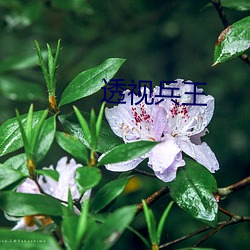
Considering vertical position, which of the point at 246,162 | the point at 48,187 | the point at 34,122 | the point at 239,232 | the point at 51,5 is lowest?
the point at 239,232

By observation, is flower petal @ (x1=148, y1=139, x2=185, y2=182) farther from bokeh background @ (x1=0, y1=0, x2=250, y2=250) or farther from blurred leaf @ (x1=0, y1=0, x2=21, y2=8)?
blurred leaf @ (x1=0, y1=0, x2=21, y2=8)

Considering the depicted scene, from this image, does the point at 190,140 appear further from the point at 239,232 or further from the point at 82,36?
the point at 82,36

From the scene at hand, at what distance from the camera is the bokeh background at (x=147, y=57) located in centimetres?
241

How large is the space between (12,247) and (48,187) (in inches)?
22.7

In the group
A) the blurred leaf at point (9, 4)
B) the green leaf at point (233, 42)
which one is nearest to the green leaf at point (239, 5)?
the green leaf at point (233, 42)

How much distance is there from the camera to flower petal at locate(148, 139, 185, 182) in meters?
1.16

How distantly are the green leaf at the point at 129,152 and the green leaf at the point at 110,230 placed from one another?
166mm

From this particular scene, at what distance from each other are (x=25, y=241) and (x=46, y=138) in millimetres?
275

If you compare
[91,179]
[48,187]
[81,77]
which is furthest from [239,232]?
[91,179]

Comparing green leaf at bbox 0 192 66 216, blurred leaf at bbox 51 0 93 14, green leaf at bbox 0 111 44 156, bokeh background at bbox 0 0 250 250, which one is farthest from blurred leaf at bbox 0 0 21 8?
green leaf at bbox 0 192 66 216

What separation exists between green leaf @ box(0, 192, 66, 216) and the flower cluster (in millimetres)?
214

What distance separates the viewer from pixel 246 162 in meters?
2.93

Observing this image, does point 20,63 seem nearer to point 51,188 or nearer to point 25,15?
point 25,15

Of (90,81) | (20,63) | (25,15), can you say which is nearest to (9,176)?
(90,81)
